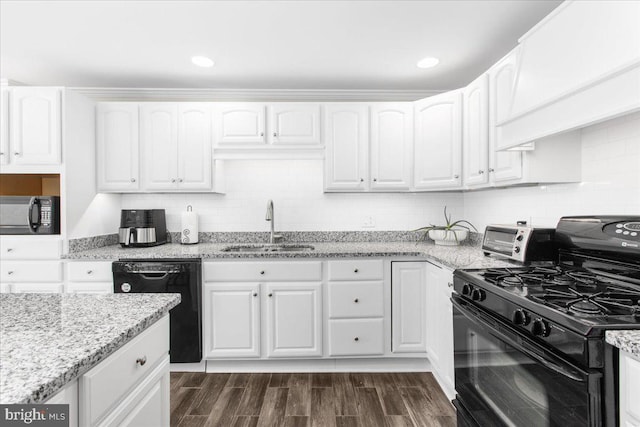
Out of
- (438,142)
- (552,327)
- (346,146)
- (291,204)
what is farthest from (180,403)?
(438,142)

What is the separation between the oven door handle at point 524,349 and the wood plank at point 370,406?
918 mm

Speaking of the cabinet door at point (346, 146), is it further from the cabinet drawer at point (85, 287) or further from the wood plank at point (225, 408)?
the cabinet drawer at point (85, 287)

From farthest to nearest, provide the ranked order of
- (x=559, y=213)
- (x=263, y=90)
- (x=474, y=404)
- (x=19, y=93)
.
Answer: (x=263, y=90) → (x=19, y=93) → (x=559, y=213) → (x=474, y=404)

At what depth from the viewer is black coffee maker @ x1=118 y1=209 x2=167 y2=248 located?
281 centimetres

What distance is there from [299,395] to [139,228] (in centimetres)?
190

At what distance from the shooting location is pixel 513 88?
1786 mm

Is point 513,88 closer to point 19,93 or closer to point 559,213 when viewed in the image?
point 559,213

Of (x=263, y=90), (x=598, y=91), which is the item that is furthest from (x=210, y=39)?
(x=598, y=91)

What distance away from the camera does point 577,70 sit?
53.1 inches

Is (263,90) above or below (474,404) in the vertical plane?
above

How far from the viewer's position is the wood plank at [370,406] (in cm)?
200

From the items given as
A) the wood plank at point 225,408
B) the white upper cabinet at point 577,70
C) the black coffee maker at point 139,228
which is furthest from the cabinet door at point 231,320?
the white upper cabinet at point 577,70

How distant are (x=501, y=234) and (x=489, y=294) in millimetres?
831

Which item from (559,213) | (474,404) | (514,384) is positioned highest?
(559,213)
